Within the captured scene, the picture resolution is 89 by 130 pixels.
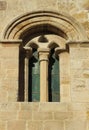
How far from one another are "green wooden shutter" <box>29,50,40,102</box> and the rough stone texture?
0.50 meters

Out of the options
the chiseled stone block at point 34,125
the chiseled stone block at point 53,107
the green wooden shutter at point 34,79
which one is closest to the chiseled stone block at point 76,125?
the chiseled stone block at point 53,107

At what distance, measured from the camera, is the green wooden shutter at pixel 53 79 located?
10.2 metres

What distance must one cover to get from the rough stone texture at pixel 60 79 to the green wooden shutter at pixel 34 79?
19.5 inches

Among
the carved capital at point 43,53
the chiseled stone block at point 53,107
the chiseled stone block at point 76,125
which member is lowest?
A: the chiseled stone block at point 76,125

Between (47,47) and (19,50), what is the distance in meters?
0.60

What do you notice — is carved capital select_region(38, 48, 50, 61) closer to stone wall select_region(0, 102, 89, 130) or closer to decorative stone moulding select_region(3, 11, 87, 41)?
decorative stone moulding select_region(3, 11, 87, 41)

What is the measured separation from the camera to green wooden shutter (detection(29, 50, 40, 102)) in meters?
10.2

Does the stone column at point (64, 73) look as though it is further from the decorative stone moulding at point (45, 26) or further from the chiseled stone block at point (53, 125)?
the chiseled stone block at point (53, 125)

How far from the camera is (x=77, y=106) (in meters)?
9.62

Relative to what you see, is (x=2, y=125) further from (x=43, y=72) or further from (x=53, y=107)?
(x=43, y=72)

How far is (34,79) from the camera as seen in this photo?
34.1 feet

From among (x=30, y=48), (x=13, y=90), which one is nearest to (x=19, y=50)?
(x=30, y=48)

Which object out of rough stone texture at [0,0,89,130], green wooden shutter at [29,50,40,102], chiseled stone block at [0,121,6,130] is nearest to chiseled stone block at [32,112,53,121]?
rough stone texture at [0,0,89,130]

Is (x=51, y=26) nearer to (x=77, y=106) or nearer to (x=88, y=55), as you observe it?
(x=88, y=55)
